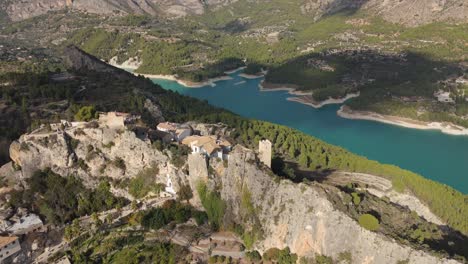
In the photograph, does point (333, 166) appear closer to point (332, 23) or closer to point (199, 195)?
point (199, 195)

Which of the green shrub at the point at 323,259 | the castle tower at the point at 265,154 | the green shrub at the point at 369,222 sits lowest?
the green shrub at the point at 323,259

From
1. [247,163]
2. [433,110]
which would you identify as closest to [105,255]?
[247,163]

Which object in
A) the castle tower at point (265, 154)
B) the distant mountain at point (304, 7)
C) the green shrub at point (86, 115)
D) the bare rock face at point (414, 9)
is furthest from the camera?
the distant mountain at point (304, 7)

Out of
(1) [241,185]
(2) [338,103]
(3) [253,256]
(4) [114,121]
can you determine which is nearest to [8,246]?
(4) [114,121]

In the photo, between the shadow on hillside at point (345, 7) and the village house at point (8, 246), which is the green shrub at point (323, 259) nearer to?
the village house at point (8, 246)

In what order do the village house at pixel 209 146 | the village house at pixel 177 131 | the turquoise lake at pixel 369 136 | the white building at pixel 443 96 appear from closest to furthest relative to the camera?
the village house at pixel 209 146 → the village house at pixel 177 131 → the turquoise lake at pixel 369 136 → the white building at pixel 443 96

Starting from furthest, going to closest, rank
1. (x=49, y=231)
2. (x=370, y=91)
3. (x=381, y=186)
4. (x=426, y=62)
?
1. (x=426, y=62)
2. (x=370, y=91)
3. (x=381, y=186)
4. (x=49, y=231)

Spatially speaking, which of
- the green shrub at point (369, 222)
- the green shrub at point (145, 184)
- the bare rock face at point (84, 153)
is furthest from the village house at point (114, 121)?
the green shrub at point (369, 222)
